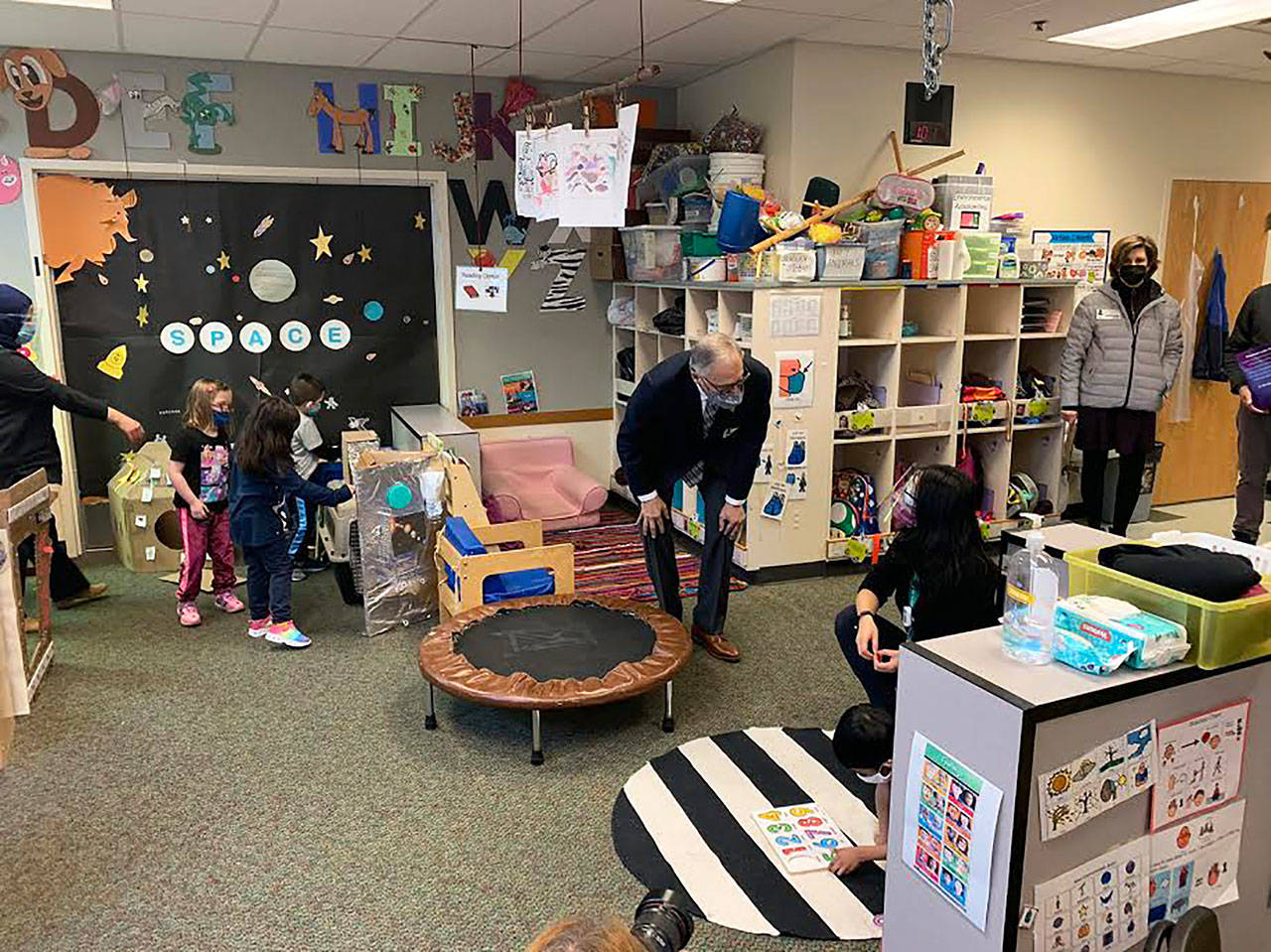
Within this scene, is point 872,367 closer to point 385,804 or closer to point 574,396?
point 574,396

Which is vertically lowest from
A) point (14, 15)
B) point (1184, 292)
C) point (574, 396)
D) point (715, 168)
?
point (574, 396)

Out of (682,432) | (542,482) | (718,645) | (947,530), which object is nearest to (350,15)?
(682,432)

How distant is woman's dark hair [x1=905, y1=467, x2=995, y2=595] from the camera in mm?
2576

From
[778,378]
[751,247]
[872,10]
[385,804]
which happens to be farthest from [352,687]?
[872,10]

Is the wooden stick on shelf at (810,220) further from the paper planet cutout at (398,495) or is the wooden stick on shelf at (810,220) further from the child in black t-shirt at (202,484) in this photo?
the child in black t-shirt at (202,484)

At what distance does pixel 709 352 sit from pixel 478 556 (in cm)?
125

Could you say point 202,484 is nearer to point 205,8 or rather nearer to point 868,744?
point 205,8

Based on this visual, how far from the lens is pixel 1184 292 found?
6234 mm

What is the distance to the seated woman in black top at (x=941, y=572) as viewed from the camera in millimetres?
2582

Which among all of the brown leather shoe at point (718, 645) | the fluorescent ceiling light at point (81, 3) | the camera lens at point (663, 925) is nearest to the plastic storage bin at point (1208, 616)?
the camera lens at point (663, 925)

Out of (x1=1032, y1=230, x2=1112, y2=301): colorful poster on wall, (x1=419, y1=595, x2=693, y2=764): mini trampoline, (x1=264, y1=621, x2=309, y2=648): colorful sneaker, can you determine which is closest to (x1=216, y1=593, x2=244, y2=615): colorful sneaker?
(x1=264, y1=621, x2=309, y2=648): colorful sneaker

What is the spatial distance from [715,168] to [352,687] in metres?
3.23

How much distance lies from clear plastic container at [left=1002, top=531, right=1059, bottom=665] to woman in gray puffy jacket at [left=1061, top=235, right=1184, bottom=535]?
3618 millimetres

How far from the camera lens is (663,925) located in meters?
1.29
